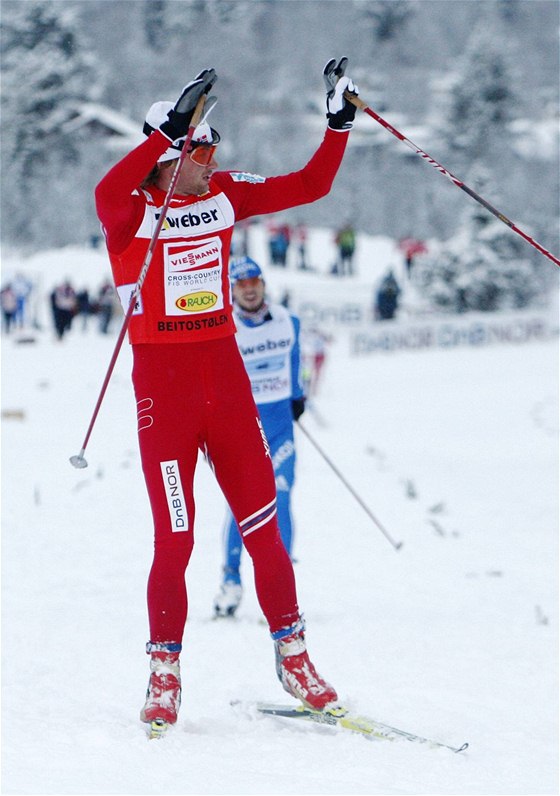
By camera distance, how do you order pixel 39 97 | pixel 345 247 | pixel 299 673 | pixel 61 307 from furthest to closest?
pixel 39 97, pixel 345 247, pixel 61 307, pixel 299 673

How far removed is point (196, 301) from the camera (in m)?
4.03

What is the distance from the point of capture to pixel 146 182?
4.05 m

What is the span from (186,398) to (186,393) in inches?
0.7

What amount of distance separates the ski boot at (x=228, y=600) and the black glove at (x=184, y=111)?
122 inches

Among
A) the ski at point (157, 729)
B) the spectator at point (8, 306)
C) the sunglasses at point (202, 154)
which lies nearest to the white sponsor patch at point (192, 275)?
the sunglasses at point (202, 154)

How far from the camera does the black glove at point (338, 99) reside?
165 inches

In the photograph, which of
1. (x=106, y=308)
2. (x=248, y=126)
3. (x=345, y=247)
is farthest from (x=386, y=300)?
(x=248, y=126)

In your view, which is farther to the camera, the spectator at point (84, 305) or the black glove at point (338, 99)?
the spectator at point (84, 305)

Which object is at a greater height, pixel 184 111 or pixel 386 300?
pixel 184 111

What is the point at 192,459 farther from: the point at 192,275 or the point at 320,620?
the point at 320,620

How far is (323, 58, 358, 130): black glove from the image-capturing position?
4.18 meters

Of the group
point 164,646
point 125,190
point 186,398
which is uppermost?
point 125,190

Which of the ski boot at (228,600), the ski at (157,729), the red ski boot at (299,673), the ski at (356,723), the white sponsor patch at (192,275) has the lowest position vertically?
the ski boot at (228,600)

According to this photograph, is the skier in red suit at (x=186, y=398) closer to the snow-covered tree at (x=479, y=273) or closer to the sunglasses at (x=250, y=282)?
the sunglasses at (x=250, y=282)
